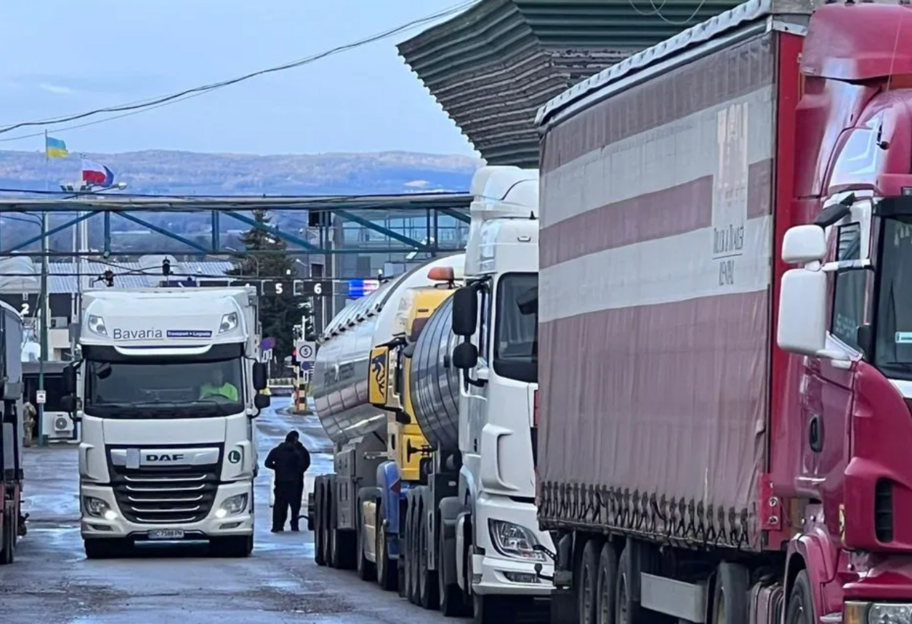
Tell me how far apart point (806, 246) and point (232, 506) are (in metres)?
21.2

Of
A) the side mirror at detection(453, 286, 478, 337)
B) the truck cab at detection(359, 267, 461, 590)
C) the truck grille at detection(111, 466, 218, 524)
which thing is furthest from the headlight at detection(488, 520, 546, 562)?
the truck grille at detection(111, 466, 218, 524)

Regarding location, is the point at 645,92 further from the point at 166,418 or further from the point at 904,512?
the point at 166,418

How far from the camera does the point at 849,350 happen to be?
9.50m

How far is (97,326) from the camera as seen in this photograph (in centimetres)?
2938

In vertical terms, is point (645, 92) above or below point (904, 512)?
above

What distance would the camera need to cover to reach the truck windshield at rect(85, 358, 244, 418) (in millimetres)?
29266

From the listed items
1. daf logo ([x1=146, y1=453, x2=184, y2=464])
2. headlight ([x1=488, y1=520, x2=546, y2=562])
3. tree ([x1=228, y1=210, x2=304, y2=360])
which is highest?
headlight ([x1=488, y1=520, x2=546, y2=562])

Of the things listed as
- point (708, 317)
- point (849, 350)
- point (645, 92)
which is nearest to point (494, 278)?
point (645, 92)

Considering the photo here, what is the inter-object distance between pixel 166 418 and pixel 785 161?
19.5 meters

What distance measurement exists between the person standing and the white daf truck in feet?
17.7

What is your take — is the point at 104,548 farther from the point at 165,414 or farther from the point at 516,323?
the point at 516,323

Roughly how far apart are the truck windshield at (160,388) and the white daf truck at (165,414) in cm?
1

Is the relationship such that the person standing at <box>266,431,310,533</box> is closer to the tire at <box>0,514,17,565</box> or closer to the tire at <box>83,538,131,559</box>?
the tire at <box>83,538,131,559</box>

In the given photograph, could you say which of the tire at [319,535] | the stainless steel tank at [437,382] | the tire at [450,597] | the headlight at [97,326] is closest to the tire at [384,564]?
the stainless steel tank at [437,382]
